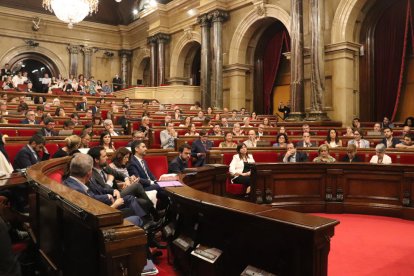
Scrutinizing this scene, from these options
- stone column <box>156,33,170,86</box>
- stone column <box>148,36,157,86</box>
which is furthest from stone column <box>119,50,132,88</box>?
stone column <box>156,33,170,86</box>

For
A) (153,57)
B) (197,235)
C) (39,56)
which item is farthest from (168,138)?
(39,56)

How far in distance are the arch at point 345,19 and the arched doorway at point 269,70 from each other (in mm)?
3108

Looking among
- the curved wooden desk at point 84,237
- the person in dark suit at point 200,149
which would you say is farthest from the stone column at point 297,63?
the curved wooden desk at point 84,237

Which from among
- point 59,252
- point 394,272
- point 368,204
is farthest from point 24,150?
point 368,204

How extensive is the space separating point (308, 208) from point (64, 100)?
32.0 feet

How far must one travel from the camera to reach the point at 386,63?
10.7 metres

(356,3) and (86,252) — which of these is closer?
(86,252)

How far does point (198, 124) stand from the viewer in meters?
9.42

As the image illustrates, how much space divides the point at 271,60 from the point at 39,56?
36.7 ft

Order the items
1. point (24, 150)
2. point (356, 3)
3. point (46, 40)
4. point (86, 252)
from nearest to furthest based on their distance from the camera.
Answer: point (86, 252) < point (24, 150) < point (356, 3) < point (46, 40)

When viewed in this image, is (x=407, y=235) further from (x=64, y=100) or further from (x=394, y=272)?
(x=64, y=100)

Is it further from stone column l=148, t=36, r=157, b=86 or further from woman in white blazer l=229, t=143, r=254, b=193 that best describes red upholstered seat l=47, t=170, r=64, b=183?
stone column l=148, t=36, r=157, b=86

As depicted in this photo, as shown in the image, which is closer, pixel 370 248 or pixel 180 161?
pixel 370 248

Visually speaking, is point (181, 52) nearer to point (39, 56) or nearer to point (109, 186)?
point (39, 56)
